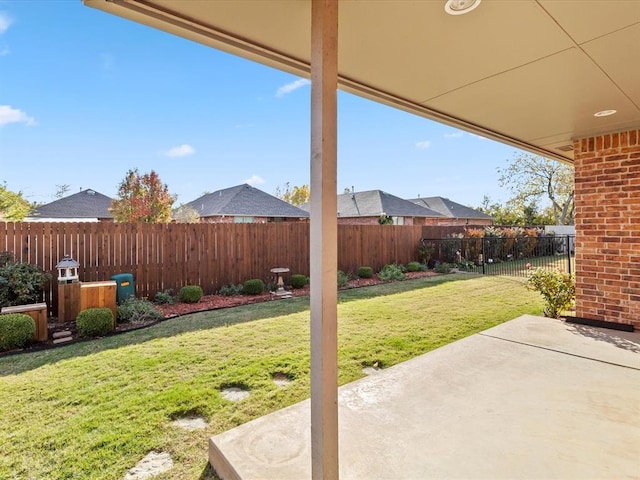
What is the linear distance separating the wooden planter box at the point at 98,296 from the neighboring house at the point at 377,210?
16883mm

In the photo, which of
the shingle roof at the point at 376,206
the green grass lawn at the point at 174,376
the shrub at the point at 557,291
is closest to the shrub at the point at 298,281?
the green grass lawn at the point at 174,376

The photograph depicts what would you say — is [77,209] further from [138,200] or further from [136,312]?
[136,312]

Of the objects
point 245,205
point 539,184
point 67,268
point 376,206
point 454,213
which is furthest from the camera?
point 454,213

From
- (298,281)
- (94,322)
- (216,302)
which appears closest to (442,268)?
(298,281)

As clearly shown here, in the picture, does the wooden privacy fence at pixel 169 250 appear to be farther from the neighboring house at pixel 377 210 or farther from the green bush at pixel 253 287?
the neighboring house at pixel 377 210

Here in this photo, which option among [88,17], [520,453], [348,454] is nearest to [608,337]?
[520,453]

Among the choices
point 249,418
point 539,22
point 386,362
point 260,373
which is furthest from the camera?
point 386,362

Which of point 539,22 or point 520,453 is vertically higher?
point 539,22

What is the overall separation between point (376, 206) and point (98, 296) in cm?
1864

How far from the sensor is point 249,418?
2479 millimetres

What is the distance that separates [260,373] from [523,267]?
11921 millimetres

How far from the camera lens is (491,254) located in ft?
45.4

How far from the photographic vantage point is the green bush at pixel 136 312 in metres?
5.36

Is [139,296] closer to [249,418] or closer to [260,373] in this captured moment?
[260,373]
